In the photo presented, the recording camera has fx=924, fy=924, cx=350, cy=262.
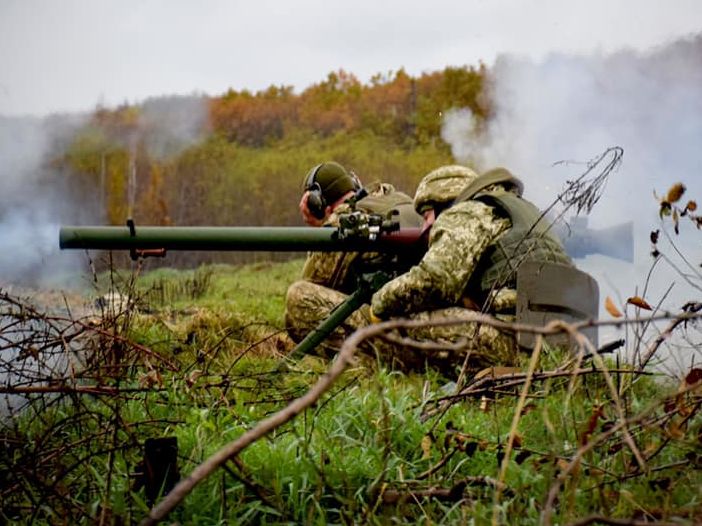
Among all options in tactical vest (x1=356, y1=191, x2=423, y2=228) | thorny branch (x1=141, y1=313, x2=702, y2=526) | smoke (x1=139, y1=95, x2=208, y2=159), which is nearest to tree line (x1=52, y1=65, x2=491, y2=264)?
smoke (x1=139, y1=95, x2=208, y2=159)

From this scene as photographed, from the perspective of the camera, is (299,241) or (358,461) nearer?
(358,461)

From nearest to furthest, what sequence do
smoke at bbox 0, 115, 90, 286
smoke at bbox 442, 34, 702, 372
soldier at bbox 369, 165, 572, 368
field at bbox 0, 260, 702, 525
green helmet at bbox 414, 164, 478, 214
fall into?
1. field at bbox 0, 260, 702, 525
2. soldier at bbox 369, 165, 572, 368
3. green helmet at bbox 414, 164, 478, 214
4. smoke at bbox 442, 34, 702, 372
5. smoke at bbox 0, 115, 90, 286

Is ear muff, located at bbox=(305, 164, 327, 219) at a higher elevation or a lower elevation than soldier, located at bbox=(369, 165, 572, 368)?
higher

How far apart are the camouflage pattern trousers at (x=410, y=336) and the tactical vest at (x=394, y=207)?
0.58 metres

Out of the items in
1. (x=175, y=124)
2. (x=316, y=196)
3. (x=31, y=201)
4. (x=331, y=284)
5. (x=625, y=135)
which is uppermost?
(x=175, y=124)

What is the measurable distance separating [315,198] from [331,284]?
617 mm

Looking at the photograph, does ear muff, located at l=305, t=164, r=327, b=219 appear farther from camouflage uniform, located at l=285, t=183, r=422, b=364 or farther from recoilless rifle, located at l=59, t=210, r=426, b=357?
recoilless rifle, located at l=59, t=210, r=426, b=357

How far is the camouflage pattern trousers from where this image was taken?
4.79 m

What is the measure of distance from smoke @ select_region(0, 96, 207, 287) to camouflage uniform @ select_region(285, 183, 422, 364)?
2.44 meters

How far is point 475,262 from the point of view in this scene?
15.7 feet

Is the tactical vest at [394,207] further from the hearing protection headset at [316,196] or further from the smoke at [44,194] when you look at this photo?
the smoke at [44,194]

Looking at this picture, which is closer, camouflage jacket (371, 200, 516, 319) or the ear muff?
camouflage jacket (371, 200, 516, 319)

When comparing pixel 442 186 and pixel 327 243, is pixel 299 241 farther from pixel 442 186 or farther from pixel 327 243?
pixel 442 186

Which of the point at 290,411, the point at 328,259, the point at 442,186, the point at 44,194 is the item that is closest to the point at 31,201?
the point at 44,194
